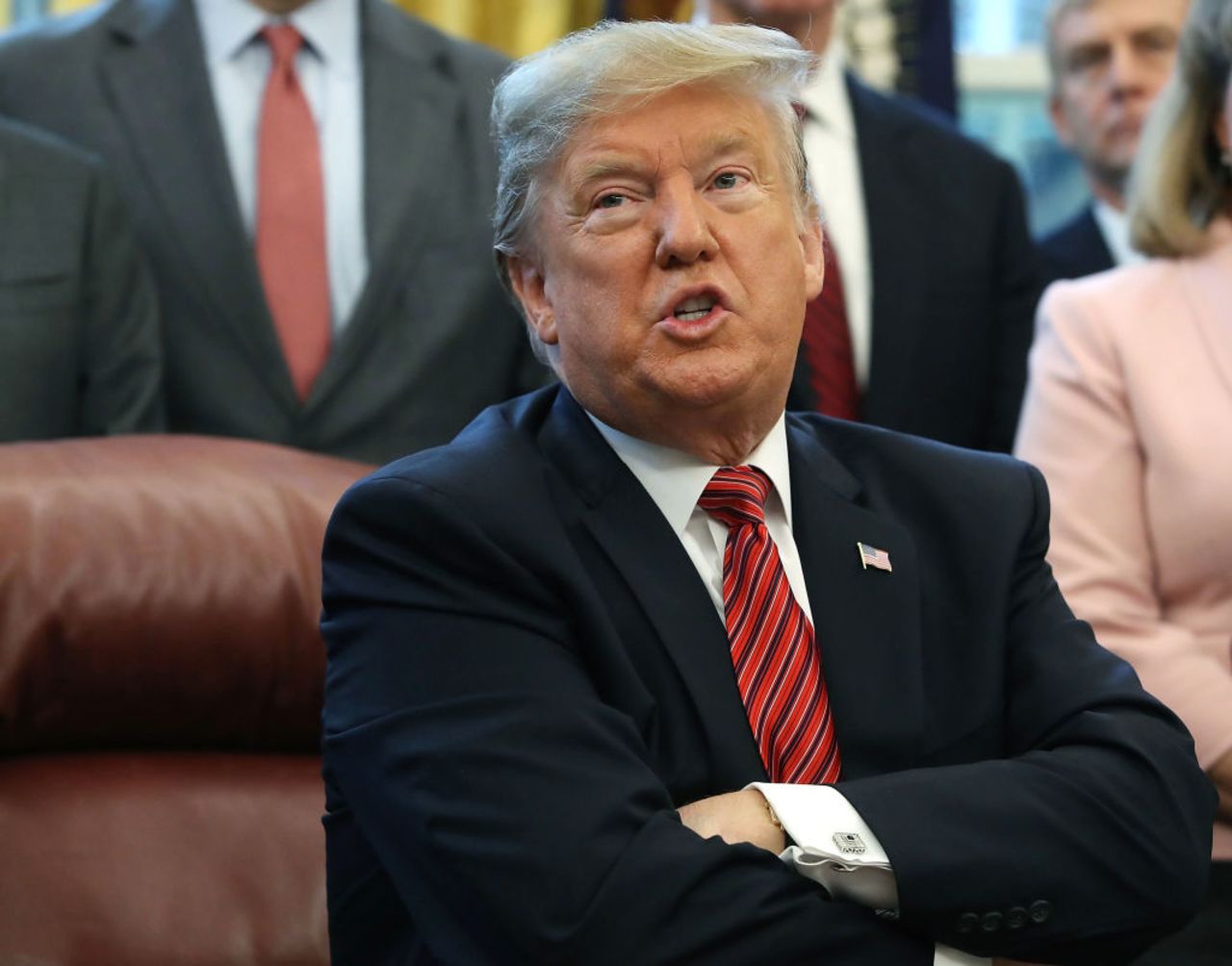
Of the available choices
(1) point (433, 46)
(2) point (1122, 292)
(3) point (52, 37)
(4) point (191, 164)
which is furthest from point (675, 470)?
(3) point (52, 37)

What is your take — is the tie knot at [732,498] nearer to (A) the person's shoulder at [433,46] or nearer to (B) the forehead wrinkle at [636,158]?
(B) the forehead wrinkle at [636,158]

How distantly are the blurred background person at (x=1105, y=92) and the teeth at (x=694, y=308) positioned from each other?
1557 mm

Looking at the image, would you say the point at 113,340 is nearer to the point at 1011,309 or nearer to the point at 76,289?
the point at 76,289

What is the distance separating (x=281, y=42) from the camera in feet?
8.69

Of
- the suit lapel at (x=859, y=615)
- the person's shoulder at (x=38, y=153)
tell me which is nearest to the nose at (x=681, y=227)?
the suit lapel at (x=859, y=615)

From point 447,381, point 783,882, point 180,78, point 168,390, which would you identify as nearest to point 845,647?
point 783,882

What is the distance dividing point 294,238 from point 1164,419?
3.77 ft

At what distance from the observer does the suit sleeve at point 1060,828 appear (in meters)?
1.53

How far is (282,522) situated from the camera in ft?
6.24

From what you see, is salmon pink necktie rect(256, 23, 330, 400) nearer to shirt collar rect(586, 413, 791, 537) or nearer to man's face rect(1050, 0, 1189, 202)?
shirt collar rect(586, 413, 791, 537)

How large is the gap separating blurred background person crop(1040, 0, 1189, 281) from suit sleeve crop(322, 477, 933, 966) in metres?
1.76

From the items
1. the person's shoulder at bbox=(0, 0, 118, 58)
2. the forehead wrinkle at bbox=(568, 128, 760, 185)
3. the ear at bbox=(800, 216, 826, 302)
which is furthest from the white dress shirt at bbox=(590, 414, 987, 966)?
the person's shoulder at bbox=(0, 0, 118, 58)

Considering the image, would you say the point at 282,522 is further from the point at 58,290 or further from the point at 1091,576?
the point at 1091,576

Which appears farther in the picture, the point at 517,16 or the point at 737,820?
the point at 517,16
